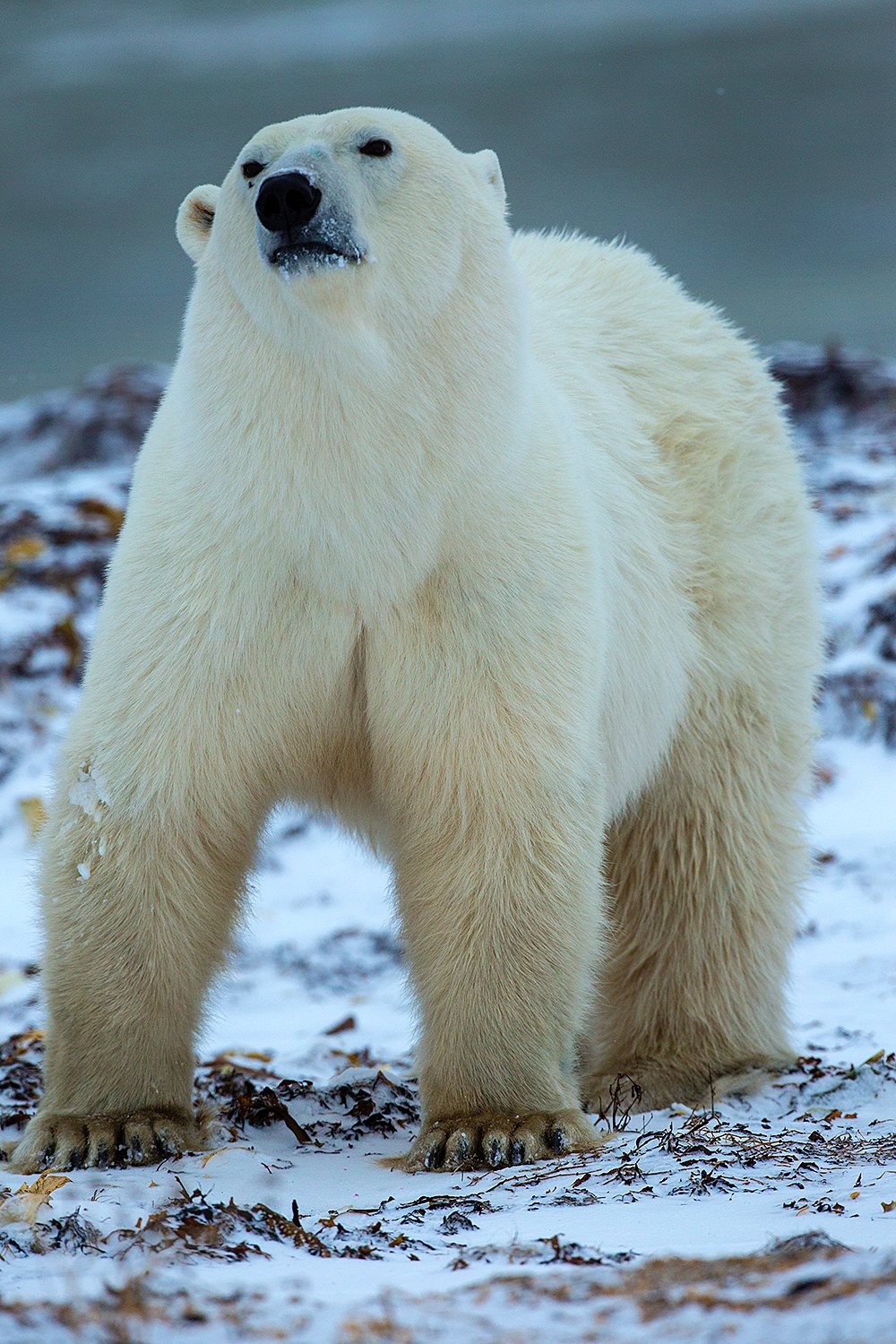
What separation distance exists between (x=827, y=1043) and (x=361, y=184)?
2972 mm

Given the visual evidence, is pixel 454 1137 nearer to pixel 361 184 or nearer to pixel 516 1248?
pixel 516 1248

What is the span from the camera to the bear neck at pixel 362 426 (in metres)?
2.94

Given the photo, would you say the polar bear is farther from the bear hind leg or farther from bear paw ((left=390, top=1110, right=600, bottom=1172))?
the bear hind leg

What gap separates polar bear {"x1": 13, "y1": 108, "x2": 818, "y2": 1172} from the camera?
2.98 meters

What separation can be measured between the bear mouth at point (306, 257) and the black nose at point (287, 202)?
3cm

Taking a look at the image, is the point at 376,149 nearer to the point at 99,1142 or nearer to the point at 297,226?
the point at 297,226

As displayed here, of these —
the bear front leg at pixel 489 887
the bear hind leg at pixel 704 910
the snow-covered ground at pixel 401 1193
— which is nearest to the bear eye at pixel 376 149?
the bear front leg at pixel 489 887

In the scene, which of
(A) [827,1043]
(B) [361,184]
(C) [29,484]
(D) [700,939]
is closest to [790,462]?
(D) [700,939]

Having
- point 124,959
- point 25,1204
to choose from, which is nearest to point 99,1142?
point 124,959

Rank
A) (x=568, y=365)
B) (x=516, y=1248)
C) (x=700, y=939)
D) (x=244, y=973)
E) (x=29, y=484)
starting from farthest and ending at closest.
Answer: (x=29, y=484)
(x=244, y=973)
(x=700, y=939)
(x=568, y=365)
(x=516, y=1248)

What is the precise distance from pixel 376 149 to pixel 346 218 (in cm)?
29

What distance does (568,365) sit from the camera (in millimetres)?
4117

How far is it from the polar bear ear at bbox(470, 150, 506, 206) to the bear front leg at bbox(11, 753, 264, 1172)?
1446 millimetres

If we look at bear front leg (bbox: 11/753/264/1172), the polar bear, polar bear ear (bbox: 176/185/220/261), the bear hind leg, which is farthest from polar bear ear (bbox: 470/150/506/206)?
the bear hind leg
